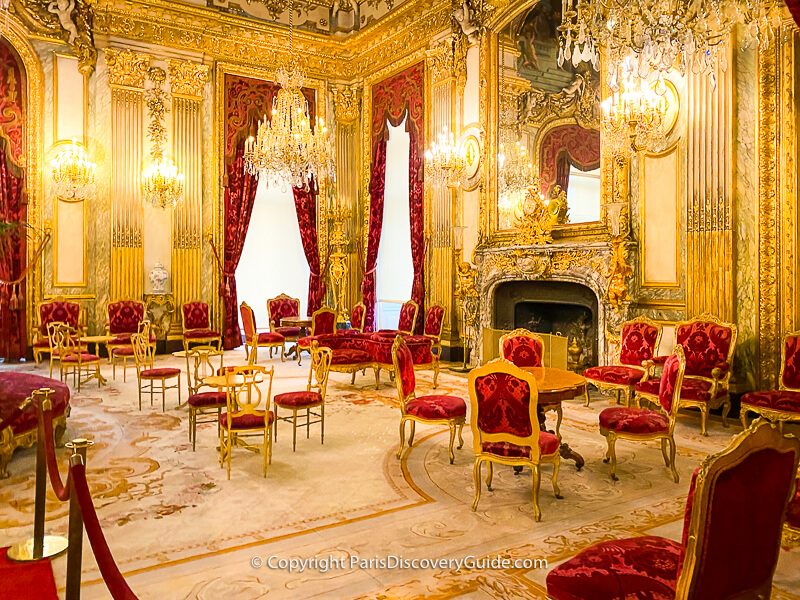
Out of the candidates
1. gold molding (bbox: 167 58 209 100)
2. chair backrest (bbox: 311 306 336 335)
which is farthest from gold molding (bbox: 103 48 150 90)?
chair backrest (bbox: 311 306 336 335)

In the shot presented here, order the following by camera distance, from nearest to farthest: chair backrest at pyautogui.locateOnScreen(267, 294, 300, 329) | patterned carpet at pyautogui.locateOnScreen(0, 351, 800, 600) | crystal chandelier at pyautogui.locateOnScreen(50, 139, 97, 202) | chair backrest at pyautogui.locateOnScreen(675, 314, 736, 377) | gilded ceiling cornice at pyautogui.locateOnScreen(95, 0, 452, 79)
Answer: patterned carpet at pyautogui.locateOnScreen(0, 351, 800, 600) → chair backrest at pyautogui.locateOnScreen(675, 314, 736, 377) → crystal chandelier at pyautogui.locateOnScreen(50, 139, 97, 202) → gilded ceiling cornice at pyautogui.locateOnScreen(95, 0, 452, 79) → chair backrest at pyautogui.locateOnScreen(267, 294, 300, 329)

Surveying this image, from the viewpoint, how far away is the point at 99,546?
1679 millimetres

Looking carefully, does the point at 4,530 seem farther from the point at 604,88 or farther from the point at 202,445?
the point at 604,88

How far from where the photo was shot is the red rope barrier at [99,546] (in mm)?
1587

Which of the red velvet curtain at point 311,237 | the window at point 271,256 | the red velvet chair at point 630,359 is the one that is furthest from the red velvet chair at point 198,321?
the red velvet chair at point 630,359

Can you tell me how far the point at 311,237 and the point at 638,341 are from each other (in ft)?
21.2

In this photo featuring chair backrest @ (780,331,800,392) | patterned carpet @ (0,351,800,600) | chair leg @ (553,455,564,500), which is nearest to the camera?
patterned carpet @ (0,351,800,600)

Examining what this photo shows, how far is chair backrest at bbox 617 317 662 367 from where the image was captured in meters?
5.89

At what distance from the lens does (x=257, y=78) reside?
10.4 metres

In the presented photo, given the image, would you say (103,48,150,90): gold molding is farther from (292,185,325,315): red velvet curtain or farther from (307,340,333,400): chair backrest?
(307,340,333,400): chair backrest

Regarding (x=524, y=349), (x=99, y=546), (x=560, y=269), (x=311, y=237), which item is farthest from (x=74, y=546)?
(x=311, y=237)

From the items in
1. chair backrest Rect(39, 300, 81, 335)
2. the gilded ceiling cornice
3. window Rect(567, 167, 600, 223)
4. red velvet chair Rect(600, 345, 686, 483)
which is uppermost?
the gilded ceiling cornice

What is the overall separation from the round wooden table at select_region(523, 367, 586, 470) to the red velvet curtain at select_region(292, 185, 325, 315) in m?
6.99

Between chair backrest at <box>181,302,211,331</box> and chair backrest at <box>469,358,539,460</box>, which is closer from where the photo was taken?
chair backrest at <box>469,358,539,460</box>
